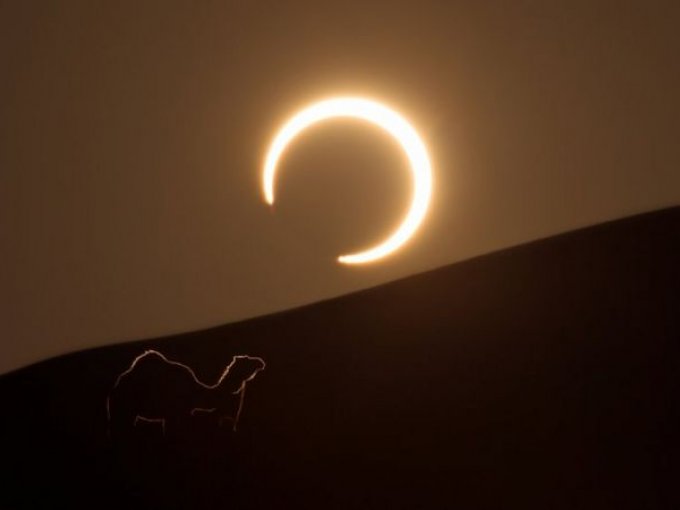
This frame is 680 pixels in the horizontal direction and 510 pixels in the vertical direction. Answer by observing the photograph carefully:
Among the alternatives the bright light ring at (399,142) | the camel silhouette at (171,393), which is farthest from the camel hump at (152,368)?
the bright light ring at (399,142)

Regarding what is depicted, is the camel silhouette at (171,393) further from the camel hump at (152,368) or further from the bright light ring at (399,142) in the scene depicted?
the bright light ring at (399,142)

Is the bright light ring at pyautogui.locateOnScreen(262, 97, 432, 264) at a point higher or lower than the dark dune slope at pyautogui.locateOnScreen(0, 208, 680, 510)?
higher

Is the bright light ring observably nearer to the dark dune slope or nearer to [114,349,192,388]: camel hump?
the dark dune slope

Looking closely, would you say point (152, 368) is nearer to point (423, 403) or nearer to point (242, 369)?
point (242, 369)

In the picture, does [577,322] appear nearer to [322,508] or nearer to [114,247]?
[322,508]

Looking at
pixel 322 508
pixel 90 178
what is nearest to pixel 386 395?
pixel 322 508

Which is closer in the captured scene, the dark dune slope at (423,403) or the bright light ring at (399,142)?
the dark dune slope at (423,403)


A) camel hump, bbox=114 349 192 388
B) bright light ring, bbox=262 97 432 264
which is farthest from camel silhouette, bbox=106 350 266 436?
bright light ring, bbox=262 97 432 264

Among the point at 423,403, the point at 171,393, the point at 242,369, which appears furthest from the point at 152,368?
the point at 423,403
